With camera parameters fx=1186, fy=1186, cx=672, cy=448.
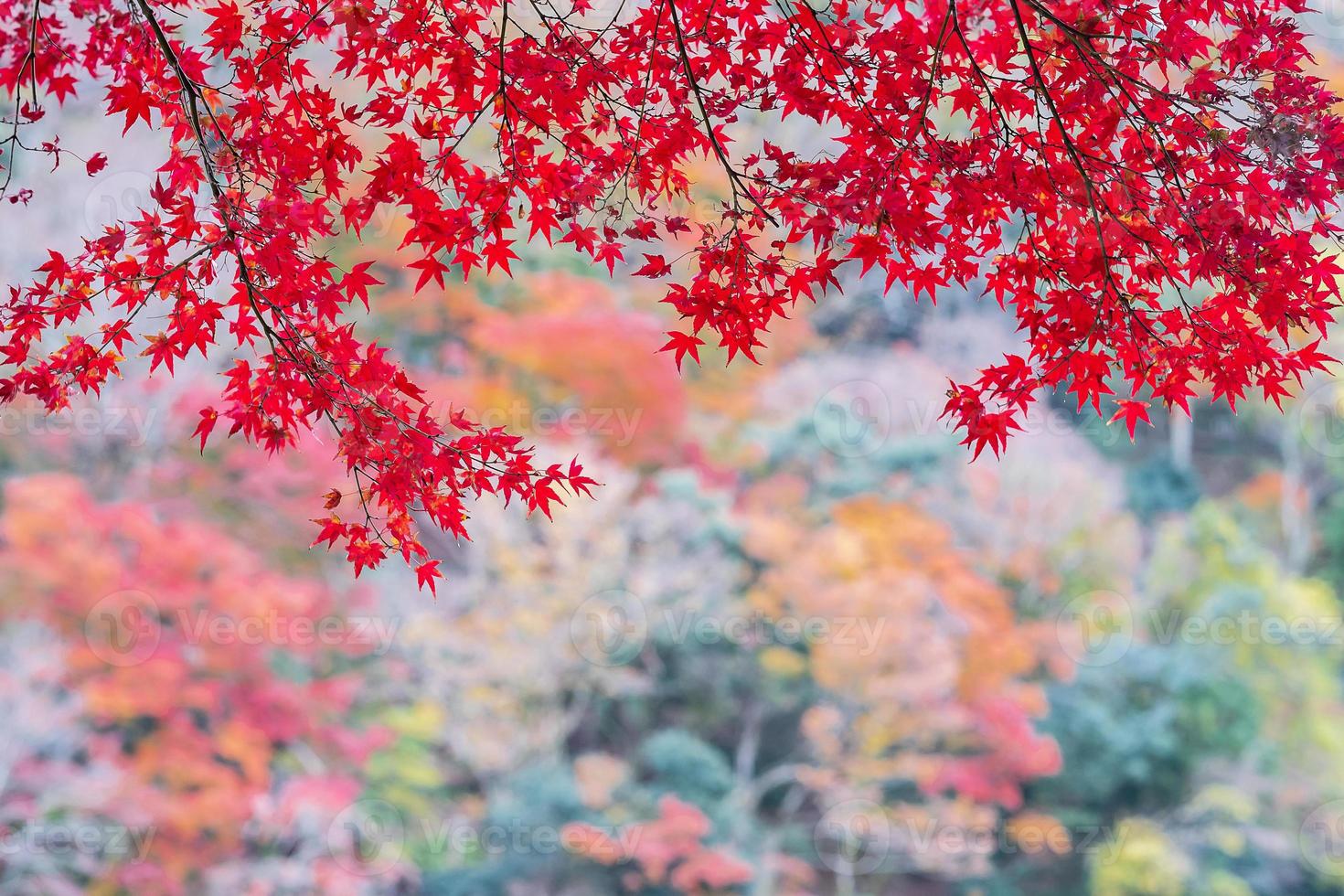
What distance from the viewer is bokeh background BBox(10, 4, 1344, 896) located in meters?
6.52

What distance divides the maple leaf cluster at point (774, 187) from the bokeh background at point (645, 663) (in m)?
4.88

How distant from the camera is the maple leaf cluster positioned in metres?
1.79

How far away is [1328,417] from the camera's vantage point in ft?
27.4

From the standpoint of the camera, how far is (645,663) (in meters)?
7.21

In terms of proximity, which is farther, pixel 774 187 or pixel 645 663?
pixel 645 663

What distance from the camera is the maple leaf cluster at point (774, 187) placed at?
1.79m

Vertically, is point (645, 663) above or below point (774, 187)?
above

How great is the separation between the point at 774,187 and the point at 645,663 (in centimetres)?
555

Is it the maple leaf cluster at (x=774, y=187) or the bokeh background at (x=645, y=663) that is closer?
the maple leaf cluster at (x=774, y=187)

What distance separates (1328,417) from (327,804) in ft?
23.4

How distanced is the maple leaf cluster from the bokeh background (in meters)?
4.88

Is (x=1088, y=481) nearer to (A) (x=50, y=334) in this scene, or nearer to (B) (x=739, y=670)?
(B) (x=739, y=670)

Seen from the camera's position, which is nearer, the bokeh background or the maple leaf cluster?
the maple leaf cluster

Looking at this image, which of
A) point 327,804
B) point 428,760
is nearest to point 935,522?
point 428,760
